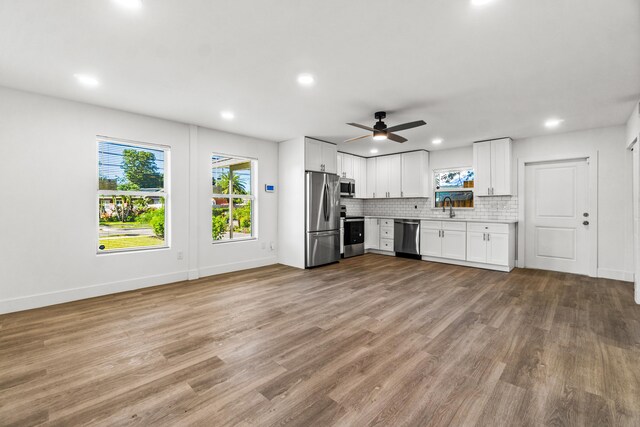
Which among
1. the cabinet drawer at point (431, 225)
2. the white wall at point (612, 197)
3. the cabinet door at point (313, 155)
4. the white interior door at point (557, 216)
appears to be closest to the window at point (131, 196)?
the cabinet door at point (313, 155)

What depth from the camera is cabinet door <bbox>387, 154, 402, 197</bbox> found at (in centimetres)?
715

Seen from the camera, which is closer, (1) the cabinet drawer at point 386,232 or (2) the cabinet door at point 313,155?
(2) the cabinet door at point 313,155

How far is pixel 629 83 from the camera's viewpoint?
3150mm

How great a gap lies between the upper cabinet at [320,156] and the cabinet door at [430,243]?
8.14ft

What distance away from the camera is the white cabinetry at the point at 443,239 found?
19.3 ft

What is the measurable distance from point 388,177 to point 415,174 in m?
0.73

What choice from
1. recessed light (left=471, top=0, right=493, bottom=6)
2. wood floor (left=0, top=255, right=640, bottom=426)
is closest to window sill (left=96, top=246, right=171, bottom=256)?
wood floor (left=0, top=255, right=640, bottom=426)

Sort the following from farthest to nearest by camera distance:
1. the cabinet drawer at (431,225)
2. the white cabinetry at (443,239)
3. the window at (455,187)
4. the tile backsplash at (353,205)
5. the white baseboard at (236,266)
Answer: the tile backsplash at (353,205) → the window at (455,187) → the cabinet drawer at (431,225) → the white cabinetry at (443,239) → the white baseboard at (236,266)

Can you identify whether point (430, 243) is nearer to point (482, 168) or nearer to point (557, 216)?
point (482, 168)

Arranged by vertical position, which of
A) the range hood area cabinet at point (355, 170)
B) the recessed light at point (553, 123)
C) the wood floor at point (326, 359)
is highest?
the recessed light at point (553, 123)

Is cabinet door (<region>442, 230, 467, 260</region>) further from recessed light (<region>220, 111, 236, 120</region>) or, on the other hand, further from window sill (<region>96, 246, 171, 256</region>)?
window sill (<region>96, 246, 171, 256</region>)

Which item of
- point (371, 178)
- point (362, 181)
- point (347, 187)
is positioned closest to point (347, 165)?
point (347, 187)

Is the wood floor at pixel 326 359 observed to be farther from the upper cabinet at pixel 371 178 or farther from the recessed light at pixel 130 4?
the upper cabinet at pixel 371 178

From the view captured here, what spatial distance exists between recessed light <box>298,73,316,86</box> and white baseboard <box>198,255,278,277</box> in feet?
11.5
